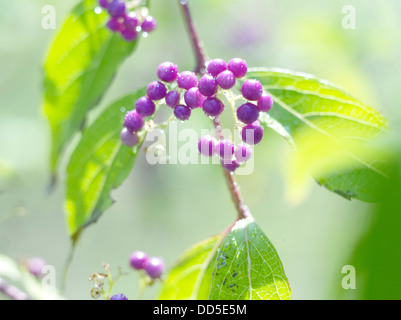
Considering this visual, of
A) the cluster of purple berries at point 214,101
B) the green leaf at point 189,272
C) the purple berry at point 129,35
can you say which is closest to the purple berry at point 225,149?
the cluster of purple berries at point 214,101

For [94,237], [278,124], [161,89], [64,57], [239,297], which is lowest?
[94,237]

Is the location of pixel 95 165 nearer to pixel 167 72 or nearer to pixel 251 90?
pixel 167 72

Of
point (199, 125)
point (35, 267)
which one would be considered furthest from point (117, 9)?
point (199, 125)

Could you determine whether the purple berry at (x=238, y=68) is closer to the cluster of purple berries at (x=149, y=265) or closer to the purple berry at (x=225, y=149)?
the purple berry at (x=225, y=149)

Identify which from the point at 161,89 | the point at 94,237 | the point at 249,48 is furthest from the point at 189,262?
the point at 94,237

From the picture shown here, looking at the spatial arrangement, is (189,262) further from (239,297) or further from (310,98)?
(310,98)

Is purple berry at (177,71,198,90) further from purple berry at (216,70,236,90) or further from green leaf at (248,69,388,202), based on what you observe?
green leaf at (248,69,388,202)
